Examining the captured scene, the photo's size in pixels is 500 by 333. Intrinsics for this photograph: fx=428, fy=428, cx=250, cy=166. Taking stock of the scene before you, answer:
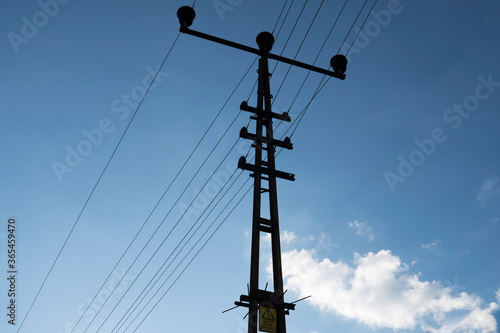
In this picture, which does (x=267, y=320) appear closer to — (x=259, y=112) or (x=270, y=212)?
(x=270, y=212)

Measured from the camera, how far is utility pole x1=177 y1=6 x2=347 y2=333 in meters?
8.35

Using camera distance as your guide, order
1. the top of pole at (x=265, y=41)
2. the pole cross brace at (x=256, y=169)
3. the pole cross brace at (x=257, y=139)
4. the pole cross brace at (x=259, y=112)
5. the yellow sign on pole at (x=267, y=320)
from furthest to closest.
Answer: the top of pole at (x=265, y=41) < the pole cross brace at (x=259, y=112) < the pole cross brace at (x=257, y=139) < the pole cross brace at (x=256, y=169) < the yellow sign on pole at (x=267, y=320)

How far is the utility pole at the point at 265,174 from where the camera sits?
8.35 meters

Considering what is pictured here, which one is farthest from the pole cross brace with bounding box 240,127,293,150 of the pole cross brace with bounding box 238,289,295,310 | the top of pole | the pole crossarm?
A: the pole cross brace with bounding box 238,289,295,310

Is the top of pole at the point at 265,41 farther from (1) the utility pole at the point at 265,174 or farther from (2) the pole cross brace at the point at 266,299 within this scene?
(2) the pole cross brace at the point at 266,299

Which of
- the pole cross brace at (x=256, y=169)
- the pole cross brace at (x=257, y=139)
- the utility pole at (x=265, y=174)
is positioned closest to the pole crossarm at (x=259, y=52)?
the utility pole at (x=265, y=174)

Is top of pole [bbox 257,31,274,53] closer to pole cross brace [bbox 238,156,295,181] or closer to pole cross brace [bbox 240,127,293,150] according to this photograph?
pole cross brace [bbox 240,127,293,150]

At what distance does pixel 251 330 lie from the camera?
7996 millimetres

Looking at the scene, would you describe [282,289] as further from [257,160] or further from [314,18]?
[314,18]

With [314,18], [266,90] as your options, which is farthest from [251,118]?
[314,18]

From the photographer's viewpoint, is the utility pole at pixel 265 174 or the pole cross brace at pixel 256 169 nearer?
the utility pole at pixel 265 174

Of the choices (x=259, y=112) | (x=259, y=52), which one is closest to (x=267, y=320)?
(x=259, y=112)

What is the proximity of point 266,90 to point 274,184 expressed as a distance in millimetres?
2985

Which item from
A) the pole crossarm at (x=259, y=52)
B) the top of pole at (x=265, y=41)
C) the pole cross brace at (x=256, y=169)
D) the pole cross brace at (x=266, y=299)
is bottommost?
the pole cross brace at (x=266, y=299)
